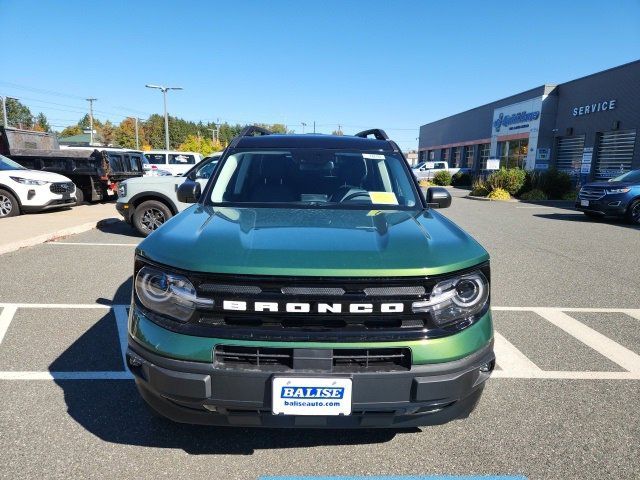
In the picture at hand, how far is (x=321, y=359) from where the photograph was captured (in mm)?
1982

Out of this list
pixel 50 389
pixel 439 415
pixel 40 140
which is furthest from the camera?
pixel 40 140

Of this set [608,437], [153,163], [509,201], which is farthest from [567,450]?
[153,163]

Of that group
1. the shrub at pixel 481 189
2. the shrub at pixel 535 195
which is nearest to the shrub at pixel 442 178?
the shrub at pixel 481 189

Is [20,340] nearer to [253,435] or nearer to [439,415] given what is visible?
[253,435]

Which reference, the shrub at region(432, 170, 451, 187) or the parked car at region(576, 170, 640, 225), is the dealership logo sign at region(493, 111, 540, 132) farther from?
the parked car at region(576, 170, 640, 225)

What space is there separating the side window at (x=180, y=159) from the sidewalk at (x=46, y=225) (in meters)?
10.9

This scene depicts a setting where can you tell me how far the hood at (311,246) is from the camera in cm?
203

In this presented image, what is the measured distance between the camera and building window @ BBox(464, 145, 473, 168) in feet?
138

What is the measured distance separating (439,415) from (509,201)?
67.5ft

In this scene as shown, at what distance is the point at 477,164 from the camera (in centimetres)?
4019

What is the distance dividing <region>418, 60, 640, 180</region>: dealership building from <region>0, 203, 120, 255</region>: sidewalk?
2320 centimetres

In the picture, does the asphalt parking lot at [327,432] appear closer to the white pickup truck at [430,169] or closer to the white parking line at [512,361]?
the white parking line at [512,361]

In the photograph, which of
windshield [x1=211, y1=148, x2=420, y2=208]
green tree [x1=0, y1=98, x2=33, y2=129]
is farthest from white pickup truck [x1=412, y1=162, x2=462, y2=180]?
green tree [x1=0, y1=98, x2=33, y2=129]

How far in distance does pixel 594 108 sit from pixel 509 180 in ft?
24.9
